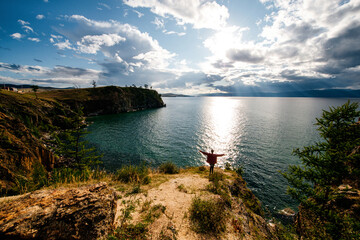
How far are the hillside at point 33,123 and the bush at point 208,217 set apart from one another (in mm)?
11900

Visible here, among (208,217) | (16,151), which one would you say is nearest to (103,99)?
(16,151)

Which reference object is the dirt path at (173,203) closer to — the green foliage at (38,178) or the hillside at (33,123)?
the green foliage at (38,178)

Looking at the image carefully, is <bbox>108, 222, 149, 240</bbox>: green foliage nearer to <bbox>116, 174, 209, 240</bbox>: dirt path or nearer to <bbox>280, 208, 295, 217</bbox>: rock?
<bbox>116, 174, 209, 240</bbox>: dirt path

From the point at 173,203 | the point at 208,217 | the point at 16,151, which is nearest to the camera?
the point at 208,217

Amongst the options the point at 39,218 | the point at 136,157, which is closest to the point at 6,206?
the point at 39,218

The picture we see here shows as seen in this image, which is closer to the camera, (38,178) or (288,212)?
(38,178)

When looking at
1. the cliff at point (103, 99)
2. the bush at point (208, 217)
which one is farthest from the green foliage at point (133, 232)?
the cliff at point (103, 99)

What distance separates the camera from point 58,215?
429cm

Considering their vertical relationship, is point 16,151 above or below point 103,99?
below

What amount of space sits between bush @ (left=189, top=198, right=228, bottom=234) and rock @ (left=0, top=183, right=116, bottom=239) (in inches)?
190

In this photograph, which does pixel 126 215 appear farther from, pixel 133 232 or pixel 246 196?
pixel 246 196

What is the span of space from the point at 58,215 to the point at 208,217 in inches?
293

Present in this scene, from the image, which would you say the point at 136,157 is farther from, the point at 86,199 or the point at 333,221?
the point at 333,221

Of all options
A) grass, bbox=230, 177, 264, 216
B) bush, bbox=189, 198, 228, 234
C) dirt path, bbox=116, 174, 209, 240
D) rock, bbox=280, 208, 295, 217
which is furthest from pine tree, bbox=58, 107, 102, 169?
rock, bbox=280, 208, 295, 217
